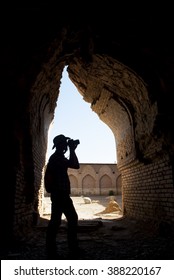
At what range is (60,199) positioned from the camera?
335 cm

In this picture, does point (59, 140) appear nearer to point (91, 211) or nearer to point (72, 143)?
point (72, 143)

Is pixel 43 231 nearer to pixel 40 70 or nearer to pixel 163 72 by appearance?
pixel 40 70

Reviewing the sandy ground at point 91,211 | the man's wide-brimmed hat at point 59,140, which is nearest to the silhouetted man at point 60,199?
the man's wide-brimmed hat at point 59,140

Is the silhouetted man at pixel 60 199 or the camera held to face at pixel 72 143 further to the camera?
the camera held to face at pixel 72 143

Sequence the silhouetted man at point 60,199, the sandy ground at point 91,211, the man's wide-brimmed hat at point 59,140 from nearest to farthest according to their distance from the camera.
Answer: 1. the silhouetted man at point 60,199
2. the man's wide-brimmed hat at point 59,140
3. the sandy ground at point 91,211

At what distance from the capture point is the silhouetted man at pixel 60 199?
323 cm

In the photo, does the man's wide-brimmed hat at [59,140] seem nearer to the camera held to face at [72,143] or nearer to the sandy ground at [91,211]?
the camera held to face at [72,143]

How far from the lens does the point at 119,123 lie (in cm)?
830

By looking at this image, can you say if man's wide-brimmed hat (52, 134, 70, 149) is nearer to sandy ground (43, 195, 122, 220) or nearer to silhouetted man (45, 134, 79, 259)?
silhouetted man (45, 134, 79, 259)

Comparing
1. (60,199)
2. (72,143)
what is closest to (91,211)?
(72,143)

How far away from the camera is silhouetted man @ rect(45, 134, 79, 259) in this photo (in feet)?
→ 10.6

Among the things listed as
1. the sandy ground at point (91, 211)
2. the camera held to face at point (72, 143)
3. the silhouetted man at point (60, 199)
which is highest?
the camera held to face at point (72, 143)

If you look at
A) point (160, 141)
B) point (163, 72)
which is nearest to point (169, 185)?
point (160, 141)

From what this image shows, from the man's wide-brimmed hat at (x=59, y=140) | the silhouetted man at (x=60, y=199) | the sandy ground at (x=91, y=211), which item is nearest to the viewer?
the silhouetted man at (x=60, y=199)
